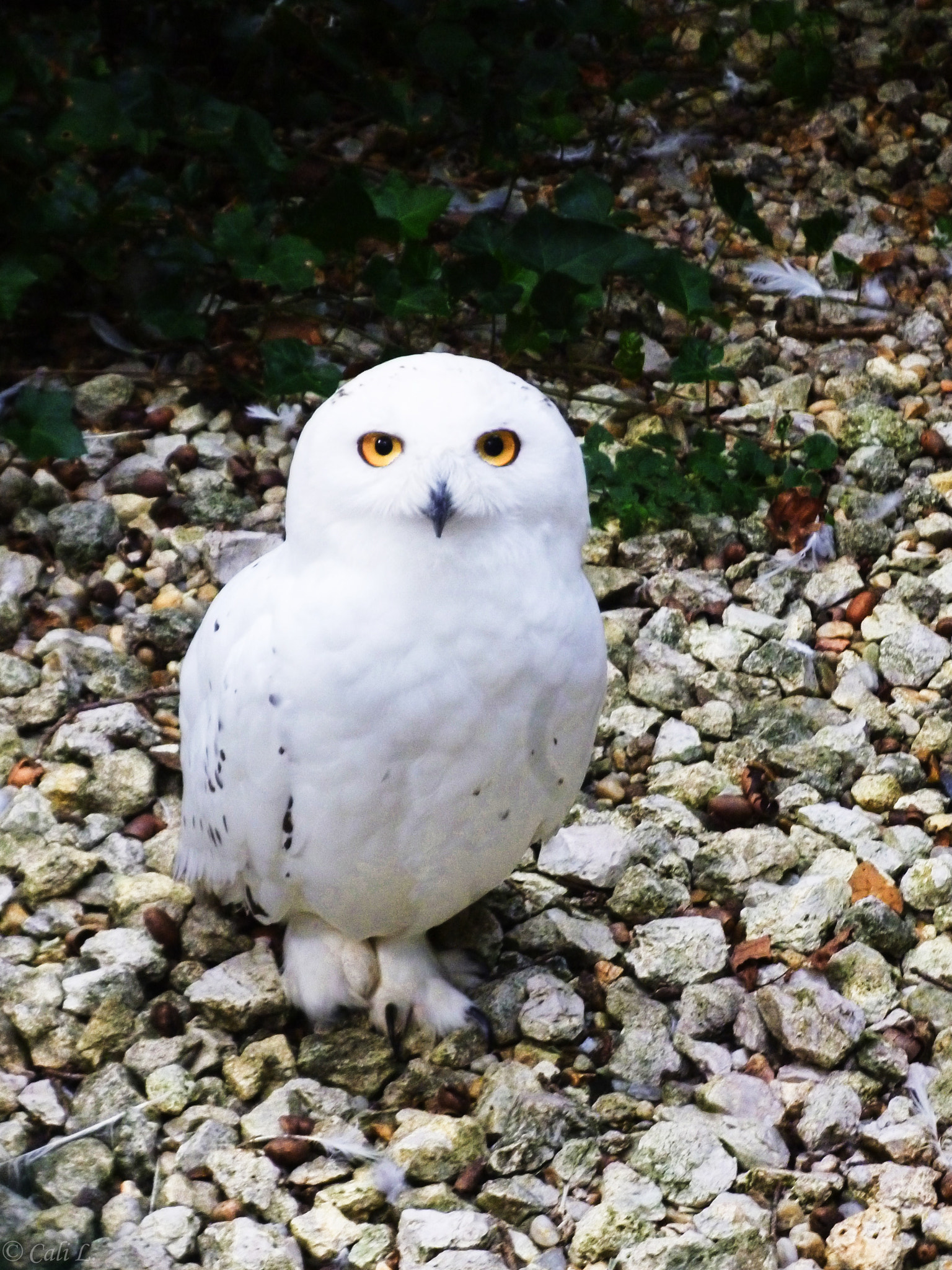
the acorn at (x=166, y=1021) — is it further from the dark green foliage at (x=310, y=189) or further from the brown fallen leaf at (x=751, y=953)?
the dark green foliage at (x=310, y=189)

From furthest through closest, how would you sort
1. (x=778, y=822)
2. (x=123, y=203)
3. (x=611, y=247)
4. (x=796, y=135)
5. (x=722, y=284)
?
(x=796, y=135), (x=722, y=284), (x=123, y=203), (x=611, y=247), (x=778, y=822)

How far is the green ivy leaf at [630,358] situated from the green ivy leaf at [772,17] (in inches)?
52.9

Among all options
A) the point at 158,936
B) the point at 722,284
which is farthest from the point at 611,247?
the point at 158,936

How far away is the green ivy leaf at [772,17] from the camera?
5273mm

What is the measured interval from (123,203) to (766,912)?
9.76ft

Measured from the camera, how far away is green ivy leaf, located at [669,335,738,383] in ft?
14.3

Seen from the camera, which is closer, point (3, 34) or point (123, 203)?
point (3, 34)

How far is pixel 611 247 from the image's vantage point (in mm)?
4098

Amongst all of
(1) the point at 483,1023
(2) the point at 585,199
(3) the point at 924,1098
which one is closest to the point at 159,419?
(2) the point at 585,199

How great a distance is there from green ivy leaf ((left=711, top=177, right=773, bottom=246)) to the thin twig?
2.15 m

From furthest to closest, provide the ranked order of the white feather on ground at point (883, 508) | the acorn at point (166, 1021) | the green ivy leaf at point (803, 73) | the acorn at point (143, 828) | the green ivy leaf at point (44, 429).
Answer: the green ivy leaf at point (803, 73) → the white feather on ground at point (883, 508) → the green ivy leaf at point (44, 429) → the acorn at point (143, 828) → the acorn at point (166, 1021)

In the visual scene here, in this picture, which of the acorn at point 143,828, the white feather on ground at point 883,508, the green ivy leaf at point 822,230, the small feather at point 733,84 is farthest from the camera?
the small feather at point 733,84

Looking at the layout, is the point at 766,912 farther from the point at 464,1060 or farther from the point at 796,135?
the point at 796,135

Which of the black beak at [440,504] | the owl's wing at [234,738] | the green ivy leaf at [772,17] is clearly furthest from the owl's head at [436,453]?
the green ivy leaf at [772,17]
